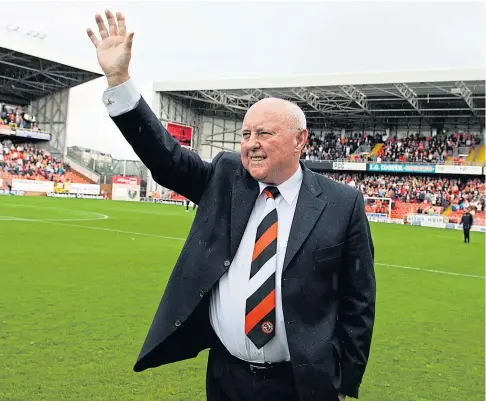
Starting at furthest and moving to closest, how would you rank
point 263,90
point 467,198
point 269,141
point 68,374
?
point 263,90, point 467,198, point 68,374, point 269,141

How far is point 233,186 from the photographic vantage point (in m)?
2.67

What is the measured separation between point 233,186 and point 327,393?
1.09 metres

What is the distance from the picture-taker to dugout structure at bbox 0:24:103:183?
46.8 metres

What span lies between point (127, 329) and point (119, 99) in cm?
460

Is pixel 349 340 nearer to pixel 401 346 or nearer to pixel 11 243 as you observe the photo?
pixel 401 346

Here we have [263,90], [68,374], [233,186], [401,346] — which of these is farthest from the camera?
[263,90]

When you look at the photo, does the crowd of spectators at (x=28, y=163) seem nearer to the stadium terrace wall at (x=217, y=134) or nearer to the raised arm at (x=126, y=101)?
the stadium terrace wall at (x=217, y=134)

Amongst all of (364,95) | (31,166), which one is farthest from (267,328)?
(31,166)

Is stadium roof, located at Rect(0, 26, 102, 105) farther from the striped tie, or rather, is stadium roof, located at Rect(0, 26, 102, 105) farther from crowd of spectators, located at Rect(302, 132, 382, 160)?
the striped tie

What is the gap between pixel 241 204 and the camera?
2.59 metres

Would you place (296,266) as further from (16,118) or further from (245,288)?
(16,118)

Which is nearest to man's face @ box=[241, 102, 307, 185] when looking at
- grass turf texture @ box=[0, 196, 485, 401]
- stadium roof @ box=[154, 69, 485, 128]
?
grass turf texture @ box=[0, 196, 485, 401]

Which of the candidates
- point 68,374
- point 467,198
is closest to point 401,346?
point 68,374

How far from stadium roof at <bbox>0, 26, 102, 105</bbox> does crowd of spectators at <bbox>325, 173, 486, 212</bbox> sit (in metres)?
28.3
